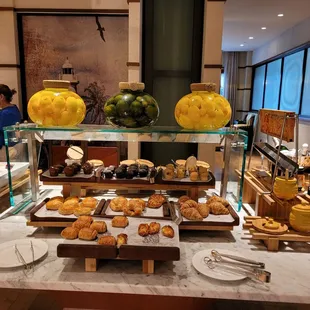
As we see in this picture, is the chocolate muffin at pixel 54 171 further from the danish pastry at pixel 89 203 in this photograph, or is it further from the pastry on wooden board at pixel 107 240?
the pastry on wooden board at pixel 107 240

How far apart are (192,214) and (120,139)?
38cm

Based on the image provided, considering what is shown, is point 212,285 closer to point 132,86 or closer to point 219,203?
point 219,203

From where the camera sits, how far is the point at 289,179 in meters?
1.09

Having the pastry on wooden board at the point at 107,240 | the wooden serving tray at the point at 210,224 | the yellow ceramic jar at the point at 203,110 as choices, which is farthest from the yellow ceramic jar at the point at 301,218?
the pastry on wooden board at the point at 107,240

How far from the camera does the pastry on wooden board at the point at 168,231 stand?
92cm

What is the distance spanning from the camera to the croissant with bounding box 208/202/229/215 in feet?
3.69

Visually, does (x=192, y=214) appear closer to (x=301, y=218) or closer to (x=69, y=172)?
(x=301, y=218)

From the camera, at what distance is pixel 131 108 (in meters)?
1.08

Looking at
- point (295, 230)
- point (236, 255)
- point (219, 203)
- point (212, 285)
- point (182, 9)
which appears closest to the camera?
point (212, 285)

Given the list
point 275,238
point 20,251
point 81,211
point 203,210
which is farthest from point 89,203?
point 275,238

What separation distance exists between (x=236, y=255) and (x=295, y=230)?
264 mm

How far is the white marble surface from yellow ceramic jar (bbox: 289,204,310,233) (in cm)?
8

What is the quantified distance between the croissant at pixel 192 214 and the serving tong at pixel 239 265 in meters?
0.17

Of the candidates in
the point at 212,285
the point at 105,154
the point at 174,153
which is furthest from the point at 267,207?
the point at 105,154
